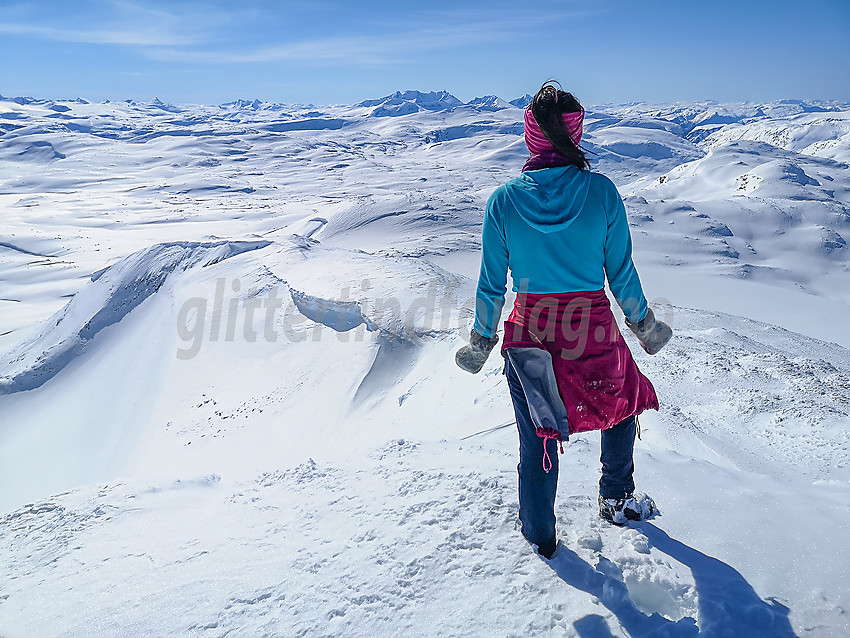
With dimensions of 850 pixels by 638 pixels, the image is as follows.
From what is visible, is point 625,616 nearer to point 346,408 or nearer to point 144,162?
point 346,408

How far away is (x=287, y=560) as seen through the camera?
91.4 inches

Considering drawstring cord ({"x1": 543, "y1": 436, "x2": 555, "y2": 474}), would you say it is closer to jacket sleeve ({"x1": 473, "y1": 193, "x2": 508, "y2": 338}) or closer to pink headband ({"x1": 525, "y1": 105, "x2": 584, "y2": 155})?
jacket sleeve ({"x1": 473, "y1": 193, "x2": 508, "y2": 338})

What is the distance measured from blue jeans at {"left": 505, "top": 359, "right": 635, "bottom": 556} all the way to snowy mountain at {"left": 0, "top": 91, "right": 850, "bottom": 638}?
14cm

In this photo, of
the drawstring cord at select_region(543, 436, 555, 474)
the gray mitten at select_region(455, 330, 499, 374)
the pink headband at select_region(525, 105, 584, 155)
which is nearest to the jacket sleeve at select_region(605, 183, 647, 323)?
the pink headband at select_region(525, 105, 584, 155)

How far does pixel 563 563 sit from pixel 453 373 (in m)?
3.82

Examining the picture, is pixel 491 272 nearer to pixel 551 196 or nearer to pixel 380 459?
pixel 551 196

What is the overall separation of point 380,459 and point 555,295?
6.46 feet

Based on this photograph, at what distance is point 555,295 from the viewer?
74.4 inches

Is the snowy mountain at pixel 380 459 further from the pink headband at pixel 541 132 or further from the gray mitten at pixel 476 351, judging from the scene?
the pink headband at pixel 541 132

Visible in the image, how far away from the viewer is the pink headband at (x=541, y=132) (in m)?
1.83

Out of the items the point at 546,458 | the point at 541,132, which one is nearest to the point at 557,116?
the point at 541,132

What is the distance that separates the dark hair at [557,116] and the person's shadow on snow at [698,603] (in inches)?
60.6

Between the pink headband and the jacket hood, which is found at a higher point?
the pink headband

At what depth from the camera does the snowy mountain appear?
6.38 ft
